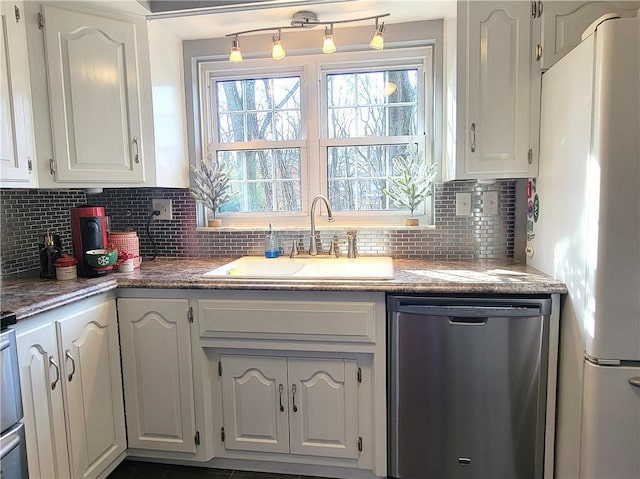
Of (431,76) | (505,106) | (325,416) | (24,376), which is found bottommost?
(325,416)

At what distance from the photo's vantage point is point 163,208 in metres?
2.40

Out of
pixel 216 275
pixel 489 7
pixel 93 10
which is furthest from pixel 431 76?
pixel 93 10

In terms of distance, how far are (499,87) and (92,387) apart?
7.02 feet

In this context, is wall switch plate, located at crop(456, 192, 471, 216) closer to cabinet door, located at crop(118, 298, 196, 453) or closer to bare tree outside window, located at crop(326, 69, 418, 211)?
bare tree outside window, located at crop(326, 69, 418, 211)

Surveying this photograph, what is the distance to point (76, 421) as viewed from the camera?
160cm

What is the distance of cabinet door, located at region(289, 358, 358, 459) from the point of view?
174cm

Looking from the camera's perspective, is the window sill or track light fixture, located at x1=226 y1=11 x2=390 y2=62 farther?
the window sill

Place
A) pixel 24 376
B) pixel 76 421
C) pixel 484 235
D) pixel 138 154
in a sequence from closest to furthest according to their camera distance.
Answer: pixel 24 376 → pixel 76 421 → pixel 138 154 → pixel 484 235

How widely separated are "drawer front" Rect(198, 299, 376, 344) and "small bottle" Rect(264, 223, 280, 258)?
55 cm

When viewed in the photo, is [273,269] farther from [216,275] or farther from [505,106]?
[505,106]

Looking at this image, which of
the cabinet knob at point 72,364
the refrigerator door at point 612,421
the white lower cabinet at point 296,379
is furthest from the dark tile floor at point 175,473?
the refrigerator door at point 612,421

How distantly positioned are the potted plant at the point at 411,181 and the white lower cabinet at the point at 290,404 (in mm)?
925

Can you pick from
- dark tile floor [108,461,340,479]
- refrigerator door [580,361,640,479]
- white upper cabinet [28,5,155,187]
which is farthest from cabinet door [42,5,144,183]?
refrigerator door [580,361,640,479]

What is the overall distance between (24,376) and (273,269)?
1.11 meters
